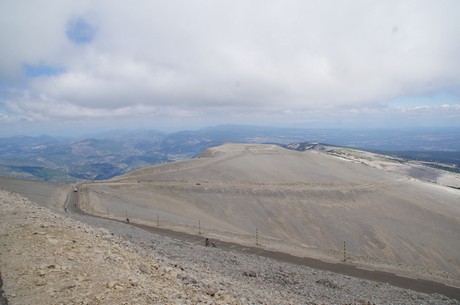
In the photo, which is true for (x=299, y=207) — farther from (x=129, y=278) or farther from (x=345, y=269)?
(x=129, y=278)

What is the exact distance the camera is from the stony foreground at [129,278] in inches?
376

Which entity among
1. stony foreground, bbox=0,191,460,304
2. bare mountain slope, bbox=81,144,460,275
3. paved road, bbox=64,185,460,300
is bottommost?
bare mountain slope, bbox=81,144,460,275

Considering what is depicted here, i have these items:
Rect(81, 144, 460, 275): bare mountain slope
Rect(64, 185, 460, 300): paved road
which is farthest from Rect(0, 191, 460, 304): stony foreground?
Rect(81, 144, 460, 275): bare mountain slope

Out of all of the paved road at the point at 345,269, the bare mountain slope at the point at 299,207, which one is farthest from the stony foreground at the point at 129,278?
the bare mountain slope at the point at 299,207

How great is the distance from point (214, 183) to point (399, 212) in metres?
35.2

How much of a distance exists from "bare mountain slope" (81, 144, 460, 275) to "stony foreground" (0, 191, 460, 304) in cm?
845

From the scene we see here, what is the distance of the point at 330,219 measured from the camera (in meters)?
52.3

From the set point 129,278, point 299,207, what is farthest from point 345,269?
point 299,207

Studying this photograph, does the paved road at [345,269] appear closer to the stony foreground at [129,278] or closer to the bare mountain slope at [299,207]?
the stony foreground at [129,278]

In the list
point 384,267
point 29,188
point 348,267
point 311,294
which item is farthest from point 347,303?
point 29,188

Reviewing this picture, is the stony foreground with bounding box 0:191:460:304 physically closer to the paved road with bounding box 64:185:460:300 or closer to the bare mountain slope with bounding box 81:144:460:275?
the paved road with bounding box 64:185:460:300

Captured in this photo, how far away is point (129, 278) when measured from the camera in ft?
35.2

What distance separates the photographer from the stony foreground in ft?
31.3

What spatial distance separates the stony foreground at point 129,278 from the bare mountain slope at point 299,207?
8.45 meters
